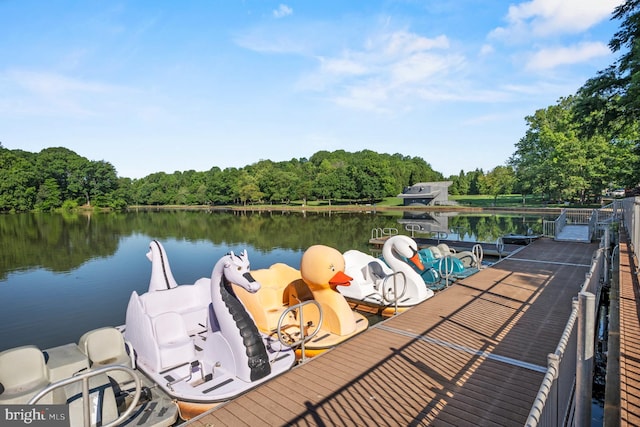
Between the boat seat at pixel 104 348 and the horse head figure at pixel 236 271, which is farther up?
the horse head figure at pixel 236 271

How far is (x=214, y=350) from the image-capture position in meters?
5.88

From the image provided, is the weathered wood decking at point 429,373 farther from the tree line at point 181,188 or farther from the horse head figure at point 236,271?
the tree line at point 181,188

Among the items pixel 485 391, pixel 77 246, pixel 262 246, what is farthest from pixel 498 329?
pixel 77 246

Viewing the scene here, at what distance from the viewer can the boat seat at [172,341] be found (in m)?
6.00

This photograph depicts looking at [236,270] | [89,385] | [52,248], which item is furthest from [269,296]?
[52,248]

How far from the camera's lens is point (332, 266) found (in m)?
7.36

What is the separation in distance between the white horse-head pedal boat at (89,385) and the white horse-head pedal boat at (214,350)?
0.28 metres

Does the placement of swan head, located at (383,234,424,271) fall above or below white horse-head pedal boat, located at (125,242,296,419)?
above

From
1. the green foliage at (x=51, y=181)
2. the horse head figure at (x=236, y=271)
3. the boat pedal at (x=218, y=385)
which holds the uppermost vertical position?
the green foliage at (x=51, y=181)

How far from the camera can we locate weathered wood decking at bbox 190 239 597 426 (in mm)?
4086

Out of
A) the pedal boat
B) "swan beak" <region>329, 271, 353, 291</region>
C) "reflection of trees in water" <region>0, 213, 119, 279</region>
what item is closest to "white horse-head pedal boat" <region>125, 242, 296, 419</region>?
the pedal boat

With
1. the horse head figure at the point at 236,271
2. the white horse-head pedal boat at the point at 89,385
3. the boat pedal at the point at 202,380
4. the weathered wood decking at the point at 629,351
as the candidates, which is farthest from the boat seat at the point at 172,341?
the weathered wood decking at the point at 629,351

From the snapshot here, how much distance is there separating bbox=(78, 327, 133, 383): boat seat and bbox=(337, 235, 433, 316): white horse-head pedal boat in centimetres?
576

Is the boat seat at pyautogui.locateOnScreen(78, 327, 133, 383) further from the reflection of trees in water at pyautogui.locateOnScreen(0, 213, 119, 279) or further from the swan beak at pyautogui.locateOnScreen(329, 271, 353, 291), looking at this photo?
the reflection of trees in water at pyautogui.locateOnScreen(0, 213, 119, 279)
